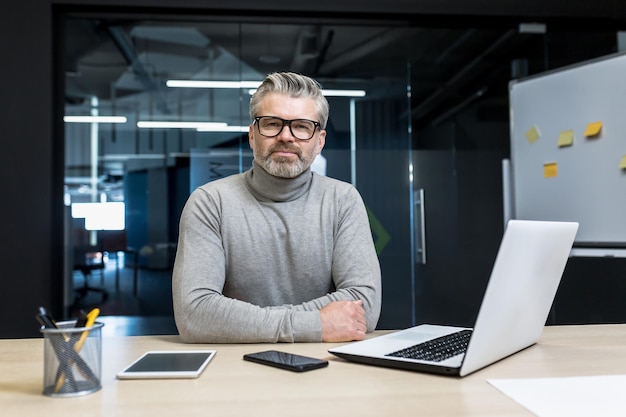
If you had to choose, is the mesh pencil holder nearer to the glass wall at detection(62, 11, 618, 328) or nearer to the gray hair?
the gray hair

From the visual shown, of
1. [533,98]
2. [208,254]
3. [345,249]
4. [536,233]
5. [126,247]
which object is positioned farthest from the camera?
[126,247]

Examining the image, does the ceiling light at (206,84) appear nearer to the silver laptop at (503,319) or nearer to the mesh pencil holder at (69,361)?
the silver laptop at (503,319)

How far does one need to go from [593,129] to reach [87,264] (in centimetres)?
284

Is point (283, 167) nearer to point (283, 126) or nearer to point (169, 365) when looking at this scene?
point (283, 126)

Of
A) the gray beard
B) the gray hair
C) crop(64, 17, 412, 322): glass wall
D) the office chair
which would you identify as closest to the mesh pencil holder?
the gray beard

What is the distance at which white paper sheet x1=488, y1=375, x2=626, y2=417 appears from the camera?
2.45 feet

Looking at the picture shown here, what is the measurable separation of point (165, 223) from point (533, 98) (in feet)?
7.42

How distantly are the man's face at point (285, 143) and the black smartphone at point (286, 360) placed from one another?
0.73m

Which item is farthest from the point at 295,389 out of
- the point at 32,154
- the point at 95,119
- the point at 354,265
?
the point at 95,119

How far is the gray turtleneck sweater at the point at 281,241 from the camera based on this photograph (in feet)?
5.04

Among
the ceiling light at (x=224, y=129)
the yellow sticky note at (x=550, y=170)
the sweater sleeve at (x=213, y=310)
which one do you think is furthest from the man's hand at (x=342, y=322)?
the ceiling light at (x=224, y=129)

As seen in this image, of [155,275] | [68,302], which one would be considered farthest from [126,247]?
[68,302]

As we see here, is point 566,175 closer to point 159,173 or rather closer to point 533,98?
point 533,98

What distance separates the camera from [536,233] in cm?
97
